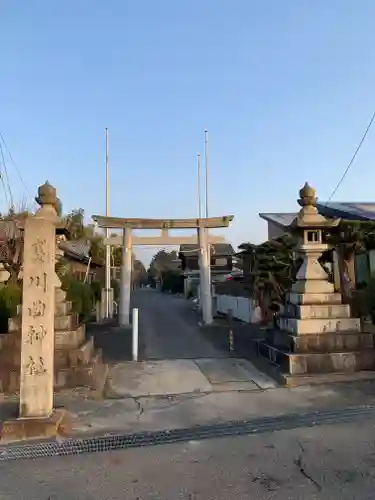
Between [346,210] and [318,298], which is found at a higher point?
[346,210]

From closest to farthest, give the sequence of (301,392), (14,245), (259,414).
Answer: (259,414), (301,392), (14,245)

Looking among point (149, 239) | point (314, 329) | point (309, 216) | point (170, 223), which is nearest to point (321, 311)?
point (314, 329)

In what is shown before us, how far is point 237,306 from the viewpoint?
69.6 ft

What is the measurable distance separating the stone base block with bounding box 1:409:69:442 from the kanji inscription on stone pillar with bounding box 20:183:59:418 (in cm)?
11

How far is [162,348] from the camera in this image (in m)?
12.3

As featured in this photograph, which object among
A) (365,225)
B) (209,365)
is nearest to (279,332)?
(209,365)

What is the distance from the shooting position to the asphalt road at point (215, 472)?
3.58 meters

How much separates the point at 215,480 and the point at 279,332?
5701mm

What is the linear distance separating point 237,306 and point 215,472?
17.4 meters

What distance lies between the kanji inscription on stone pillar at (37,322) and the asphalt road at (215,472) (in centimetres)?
91

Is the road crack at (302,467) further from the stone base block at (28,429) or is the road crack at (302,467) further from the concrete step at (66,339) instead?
the concrete step at (66,339)

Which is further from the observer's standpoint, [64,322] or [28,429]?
[64,322]

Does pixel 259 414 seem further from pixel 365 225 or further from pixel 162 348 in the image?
pixel 365 225

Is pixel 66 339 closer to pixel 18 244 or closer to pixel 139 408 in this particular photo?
pixel 139 408
